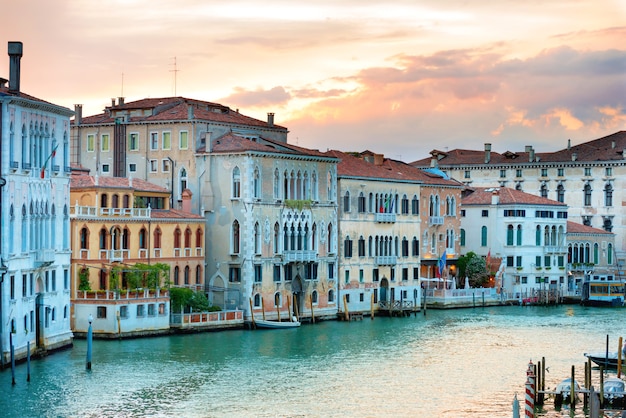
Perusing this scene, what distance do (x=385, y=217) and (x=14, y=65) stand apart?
25.6 metres

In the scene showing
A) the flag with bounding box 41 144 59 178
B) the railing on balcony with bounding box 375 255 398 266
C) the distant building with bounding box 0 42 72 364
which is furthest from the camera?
the railing on balcony with bounding box 375 255 398 266

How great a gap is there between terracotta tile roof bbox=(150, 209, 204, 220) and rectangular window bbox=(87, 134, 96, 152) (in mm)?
6206

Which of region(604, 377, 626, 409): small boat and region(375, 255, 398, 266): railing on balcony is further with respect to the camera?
region(375, 255, 398, 266): railing on balcony

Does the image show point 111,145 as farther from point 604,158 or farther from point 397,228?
point 604,158

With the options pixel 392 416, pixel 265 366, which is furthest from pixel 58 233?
pixel 392 416

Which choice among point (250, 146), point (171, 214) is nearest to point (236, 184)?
point (250, 146)

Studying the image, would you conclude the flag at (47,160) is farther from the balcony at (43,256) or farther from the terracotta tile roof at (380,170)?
the terracotta tile roof at (380,170)

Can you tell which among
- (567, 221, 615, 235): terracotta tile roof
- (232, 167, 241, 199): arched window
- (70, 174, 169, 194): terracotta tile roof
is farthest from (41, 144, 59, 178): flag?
(567, 221, 615, 235): terracotta tile roof

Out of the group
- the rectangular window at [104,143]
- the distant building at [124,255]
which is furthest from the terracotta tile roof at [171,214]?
the rectangular window at [104,143]

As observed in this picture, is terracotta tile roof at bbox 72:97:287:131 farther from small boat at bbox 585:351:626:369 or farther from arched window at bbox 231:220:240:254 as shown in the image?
small boat at bbox 585:351:626:369

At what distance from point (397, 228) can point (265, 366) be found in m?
23.2

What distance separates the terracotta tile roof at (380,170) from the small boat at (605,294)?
8.35 meters

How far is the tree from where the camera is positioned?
6944 centimetres

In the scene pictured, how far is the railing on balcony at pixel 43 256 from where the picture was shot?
3947 cm
